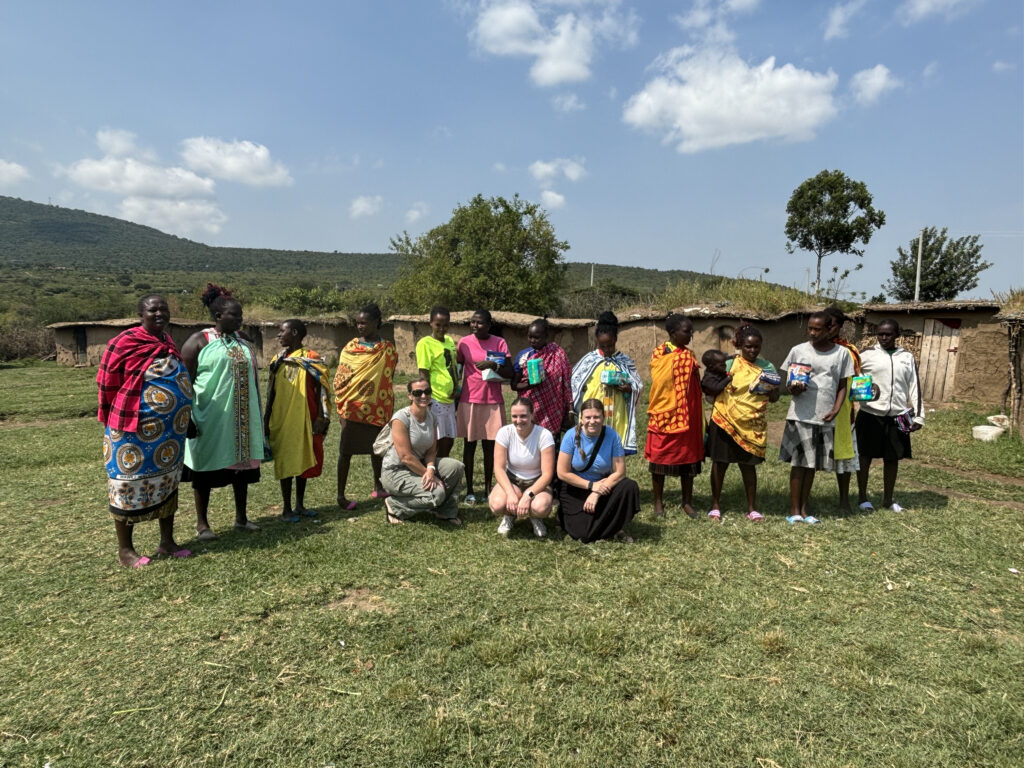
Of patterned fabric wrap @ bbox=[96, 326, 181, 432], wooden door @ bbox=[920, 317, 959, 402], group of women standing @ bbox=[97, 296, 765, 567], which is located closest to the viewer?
patterned fabric wrap @ bbox=[96, 326, 181, 432]

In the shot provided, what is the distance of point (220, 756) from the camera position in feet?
7.70

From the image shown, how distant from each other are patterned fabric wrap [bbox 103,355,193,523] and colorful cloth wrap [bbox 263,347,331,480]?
0.99 m

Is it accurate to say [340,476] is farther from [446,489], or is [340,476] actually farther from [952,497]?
[952,497]

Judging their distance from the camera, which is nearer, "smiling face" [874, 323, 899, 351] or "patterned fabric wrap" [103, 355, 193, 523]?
"patterned fabric wrap" [103, 355, 193, 523]

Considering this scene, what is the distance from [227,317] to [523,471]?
2.65 meters

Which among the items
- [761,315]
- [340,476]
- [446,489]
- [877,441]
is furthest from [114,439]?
[761,315]

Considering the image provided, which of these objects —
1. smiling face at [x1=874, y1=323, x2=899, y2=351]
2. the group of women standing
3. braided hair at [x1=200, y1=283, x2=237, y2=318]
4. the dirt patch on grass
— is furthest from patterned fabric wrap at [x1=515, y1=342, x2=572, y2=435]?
smiling face at [x1=874, y1=323, x2=899, y2=351]

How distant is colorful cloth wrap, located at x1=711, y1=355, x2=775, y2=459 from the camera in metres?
5.16

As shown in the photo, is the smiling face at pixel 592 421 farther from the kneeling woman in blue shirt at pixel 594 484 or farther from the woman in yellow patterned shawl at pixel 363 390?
the woman in yellow patterned shawl at pixel 363 390

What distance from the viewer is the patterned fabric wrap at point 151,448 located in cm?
398

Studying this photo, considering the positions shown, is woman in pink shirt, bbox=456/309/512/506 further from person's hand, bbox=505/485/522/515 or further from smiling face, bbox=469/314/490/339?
person's hand, bbox=505/485/522/515

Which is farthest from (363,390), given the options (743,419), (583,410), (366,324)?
(743,419)

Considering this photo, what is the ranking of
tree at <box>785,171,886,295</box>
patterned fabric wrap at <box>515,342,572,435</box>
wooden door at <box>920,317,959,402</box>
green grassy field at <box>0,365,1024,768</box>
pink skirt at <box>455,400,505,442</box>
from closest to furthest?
green grassy field at <box>0,365,1024,768</box> → patterned fabric wrap at <box>515,342,572,435</box> → pink skirt at <box>455,400,505,442</box> → wooden door at <box>920,317,959,402</box> → tree at <box>785,171,886,295</box>

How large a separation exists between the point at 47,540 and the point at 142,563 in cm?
131
